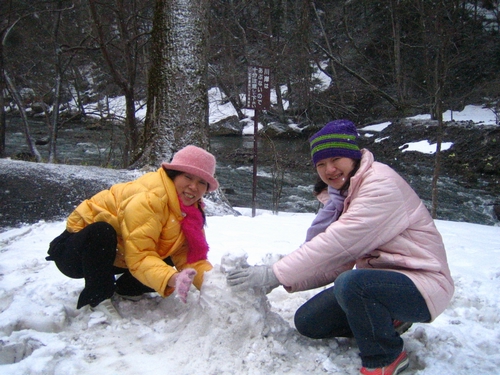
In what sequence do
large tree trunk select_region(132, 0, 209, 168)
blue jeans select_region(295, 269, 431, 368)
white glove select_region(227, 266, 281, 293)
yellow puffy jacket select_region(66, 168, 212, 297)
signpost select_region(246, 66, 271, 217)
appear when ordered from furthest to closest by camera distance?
signpost select_region(246, 66, 271, 217), large tree trunk select_region(132, 0, 209, 168), yellow puffy jacket select_region(66, 168, 212, 297), white glove select_region(227, 266, 281, 293), blue jeans select_region(295, 269, 431, 368)

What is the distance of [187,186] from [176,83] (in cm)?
337

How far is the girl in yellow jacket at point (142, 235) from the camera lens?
1858 millimetres

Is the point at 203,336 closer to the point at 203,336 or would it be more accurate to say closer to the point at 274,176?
the point at 203,336

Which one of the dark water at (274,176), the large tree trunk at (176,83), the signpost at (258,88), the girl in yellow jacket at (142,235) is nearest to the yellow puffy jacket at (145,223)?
the girl in yellow jacket at (142,235)

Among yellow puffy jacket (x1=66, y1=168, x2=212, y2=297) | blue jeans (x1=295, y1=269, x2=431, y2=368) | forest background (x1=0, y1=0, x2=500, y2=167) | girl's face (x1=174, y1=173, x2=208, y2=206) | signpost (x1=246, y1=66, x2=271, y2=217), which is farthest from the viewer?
forest background (x1=0, y1=0, x2=500, y2=167)

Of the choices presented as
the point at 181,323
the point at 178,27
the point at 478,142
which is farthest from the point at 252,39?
the point at 181,323

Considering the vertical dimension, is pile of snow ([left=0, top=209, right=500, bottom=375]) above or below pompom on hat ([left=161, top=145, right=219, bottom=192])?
below

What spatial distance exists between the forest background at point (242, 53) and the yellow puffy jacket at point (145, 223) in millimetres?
3077

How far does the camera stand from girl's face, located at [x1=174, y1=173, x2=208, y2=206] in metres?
1.97

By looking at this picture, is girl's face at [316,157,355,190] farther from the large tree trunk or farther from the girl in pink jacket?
the large tree trunk

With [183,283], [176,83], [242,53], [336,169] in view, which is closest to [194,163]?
[183,283]

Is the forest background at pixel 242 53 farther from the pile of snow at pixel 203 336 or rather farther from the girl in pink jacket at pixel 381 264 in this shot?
the girl in pink jacket at pixel 381 264

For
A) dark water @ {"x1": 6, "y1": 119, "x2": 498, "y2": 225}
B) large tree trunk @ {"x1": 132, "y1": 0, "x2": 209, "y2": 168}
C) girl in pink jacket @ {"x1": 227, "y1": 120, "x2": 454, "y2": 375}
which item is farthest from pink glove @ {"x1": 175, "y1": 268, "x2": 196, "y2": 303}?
dark water @ {"x1": 6, "y1": 119, "x2": 498, "y2": 225}

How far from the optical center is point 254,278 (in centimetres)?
170
